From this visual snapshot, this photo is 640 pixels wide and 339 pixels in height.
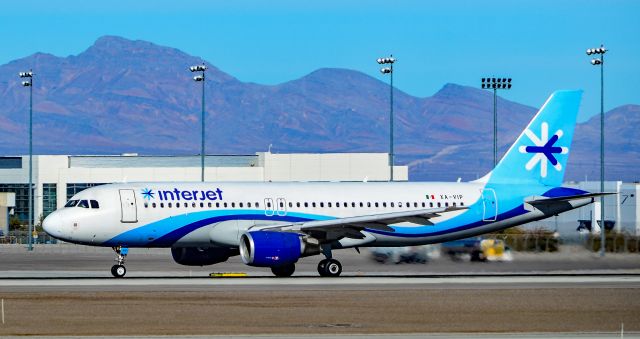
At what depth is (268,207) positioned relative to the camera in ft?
180

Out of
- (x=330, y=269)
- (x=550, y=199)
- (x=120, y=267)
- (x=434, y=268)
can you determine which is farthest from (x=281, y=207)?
(x=550, y=199)

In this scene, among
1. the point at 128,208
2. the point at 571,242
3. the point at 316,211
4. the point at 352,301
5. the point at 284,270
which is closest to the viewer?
the point at 352,301

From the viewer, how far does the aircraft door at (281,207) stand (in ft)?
180

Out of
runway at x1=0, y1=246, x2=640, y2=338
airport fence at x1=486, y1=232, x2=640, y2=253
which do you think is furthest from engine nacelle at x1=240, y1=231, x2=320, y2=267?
airport fence at x1=486, y1=232, x2=640, y2=253

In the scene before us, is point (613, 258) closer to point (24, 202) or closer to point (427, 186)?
point (427, 186)

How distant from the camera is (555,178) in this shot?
2329 inches

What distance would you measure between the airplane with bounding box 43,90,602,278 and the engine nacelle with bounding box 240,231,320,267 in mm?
38

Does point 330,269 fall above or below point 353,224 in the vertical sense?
below

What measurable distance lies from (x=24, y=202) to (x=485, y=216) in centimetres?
9913

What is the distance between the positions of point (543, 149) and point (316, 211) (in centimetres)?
1102

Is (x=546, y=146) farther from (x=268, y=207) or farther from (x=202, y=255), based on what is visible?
(x=202, y=255)

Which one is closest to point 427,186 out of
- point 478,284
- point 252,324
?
point 478,284

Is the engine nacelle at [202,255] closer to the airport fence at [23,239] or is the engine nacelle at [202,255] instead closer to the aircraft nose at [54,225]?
the aircraft nose at [54,225]

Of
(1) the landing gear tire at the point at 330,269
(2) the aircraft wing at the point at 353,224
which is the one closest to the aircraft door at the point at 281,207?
(2) the aircraft wing at the point at 353,224
